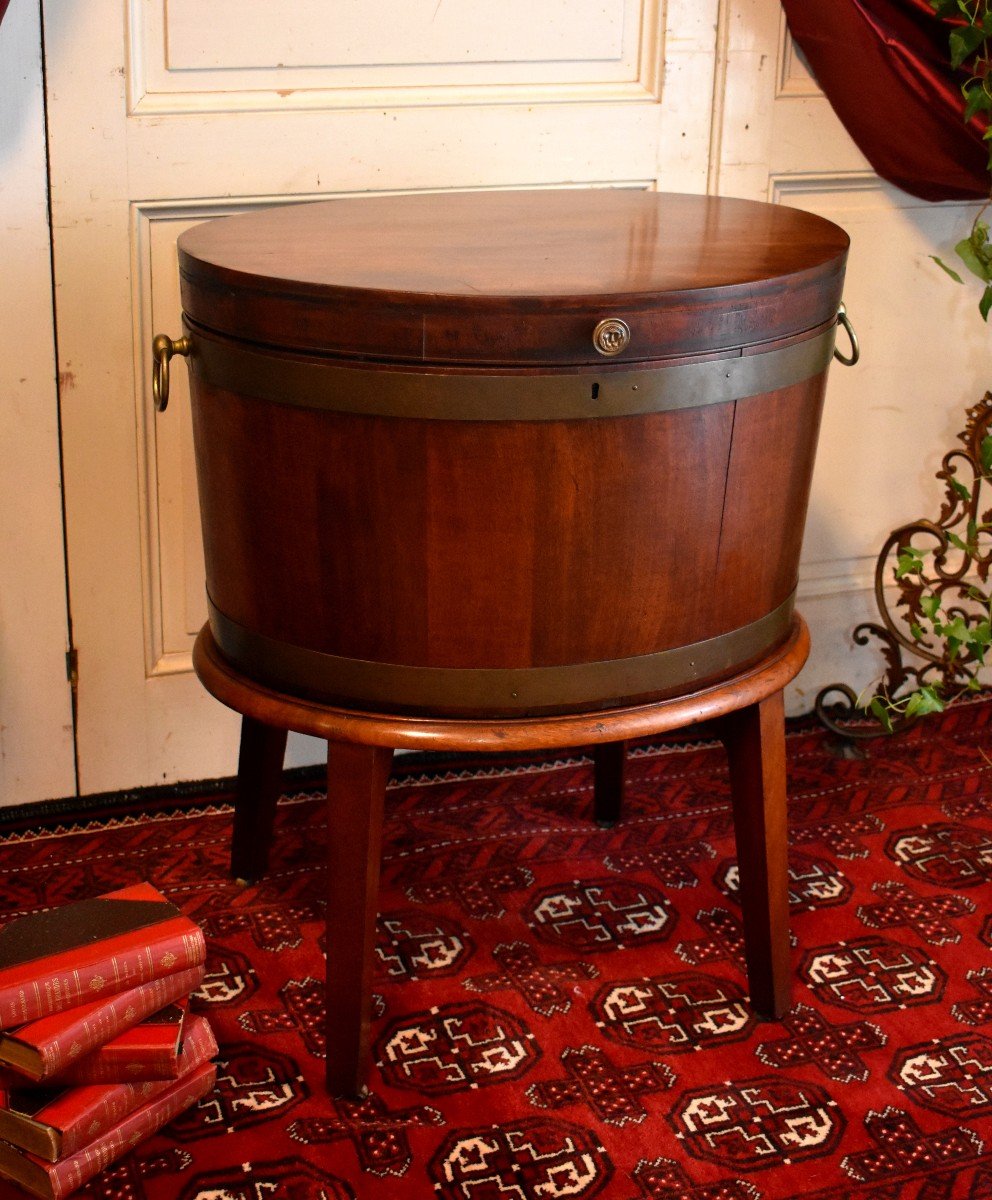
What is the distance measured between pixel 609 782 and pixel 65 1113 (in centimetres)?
96

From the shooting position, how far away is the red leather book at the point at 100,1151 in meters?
1.45

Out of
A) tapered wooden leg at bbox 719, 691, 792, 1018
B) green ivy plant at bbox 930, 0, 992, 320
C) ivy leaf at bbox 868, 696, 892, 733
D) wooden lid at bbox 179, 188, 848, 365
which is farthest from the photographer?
ivy leaf at bbox 868, 696, 892, 733

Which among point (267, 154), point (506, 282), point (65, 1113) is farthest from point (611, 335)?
point (65, 1113)

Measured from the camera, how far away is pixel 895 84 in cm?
213

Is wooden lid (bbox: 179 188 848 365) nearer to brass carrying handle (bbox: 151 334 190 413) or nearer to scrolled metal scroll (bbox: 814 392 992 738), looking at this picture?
brass carrying handle (bbox: 151 334 190 413)

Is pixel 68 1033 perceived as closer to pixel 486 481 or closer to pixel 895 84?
pixel 486 481

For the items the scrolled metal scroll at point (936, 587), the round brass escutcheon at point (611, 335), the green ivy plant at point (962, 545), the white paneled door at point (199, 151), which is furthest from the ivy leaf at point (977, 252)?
the round brass escutcheon at point (611, 335)

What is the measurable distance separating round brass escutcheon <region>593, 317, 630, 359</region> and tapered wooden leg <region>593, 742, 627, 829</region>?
90 centimetres

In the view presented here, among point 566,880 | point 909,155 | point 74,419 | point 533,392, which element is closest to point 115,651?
point 74,419

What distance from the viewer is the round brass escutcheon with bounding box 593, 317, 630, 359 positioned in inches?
52.6

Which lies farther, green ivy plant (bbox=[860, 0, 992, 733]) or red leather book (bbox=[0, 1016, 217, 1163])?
green ivy plant (bbox=[860, 0, 992, 733])

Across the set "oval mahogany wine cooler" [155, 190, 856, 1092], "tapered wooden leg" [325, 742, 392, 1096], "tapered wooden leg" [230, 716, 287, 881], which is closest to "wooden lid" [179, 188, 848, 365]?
"oval mahogany wine cooler" [155, 190, 856, 1092]

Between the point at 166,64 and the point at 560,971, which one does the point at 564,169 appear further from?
the point at 560,971

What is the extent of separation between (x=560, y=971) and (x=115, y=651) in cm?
83
